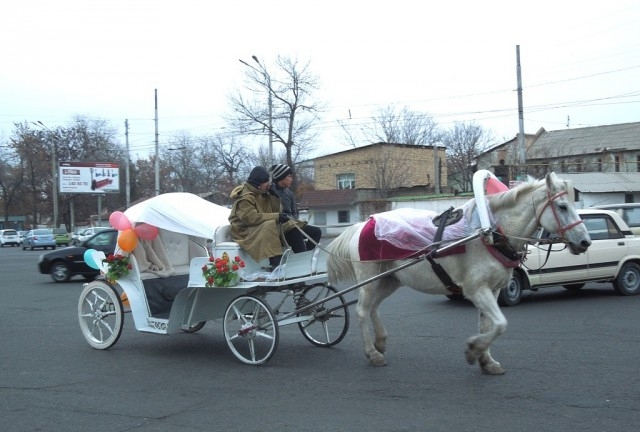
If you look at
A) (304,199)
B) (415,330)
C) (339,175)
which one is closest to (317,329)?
(415,330)

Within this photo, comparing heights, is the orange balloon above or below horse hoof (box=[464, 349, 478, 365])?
above

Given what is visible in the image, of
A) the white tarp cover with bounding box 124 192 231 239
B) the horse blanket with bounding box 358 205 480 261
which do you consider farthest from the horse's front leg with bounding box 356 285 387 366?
the white tarp cover with bounding box 124 192 231 239

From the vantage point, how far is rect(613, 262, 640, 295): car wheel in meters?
12.6

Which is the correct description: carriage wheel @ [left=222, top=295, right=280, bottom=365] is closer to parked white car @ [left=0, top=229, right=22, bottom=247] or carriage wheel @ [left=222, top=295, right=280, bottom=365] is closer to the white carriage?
the white carriage

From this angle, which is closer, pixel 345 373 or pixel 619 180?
pixel 345 373

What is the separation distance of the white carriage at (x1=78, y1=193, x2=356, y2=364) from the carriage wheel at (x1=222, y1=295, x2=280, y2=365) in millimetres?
11

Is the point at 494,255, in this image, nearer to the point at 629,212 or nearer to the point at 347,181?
the point at 629,212

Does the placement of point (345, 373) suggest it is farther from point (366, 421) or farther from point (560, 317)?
point (560, 317)

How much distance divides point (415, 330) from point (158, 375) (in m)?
3.93

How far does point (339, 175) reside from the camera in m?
62.1

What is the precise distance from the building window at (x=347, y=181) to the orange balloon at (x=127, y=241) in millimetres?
52534

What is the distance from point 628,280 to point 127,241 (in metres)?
9.78

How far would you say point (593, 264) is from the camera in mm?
12227

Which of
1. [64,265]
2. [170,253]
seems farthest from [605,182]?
[170,253]
